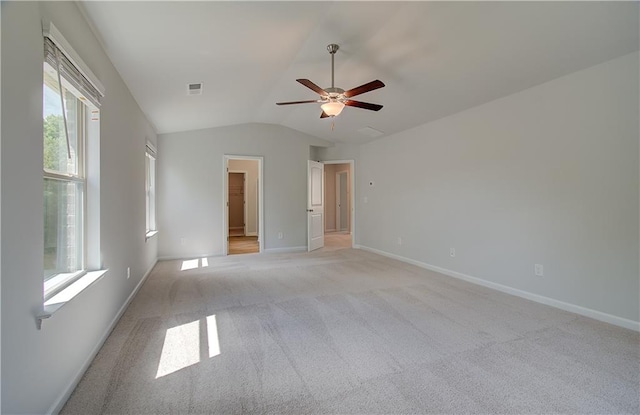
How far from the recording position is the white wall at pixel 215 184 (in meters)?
5.57

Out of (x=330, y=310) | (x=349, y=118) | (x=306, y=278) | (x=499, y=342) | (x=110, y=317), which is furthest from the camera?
(x=349, y=118)

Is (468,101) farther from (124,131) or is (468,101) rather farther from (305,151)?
(124,131)

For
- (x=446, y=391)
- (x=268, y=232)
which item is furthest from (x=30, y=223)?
(x=268, y=232)

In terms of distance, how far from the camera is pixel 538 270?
3.35 metres

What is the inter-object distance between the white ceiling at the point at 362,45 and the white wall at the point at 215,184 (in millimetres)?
1601

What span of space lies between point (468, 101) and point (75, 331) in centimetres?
457

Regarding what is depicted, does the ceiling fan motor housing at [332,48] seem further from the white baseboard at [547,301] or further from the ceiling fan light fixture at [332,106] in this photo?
the white baseboard at [547,301]

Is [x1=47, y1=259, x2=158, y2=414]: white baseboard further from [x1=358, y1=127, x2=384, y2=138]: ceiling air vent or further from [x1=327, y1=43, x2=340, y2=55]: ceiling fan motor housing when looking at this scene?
[x1=358, y1=127, x2=384, y2=138]: ceiling air vent

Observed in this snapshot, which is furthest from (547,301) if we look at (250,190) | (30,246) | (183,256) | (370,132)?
(250,190)

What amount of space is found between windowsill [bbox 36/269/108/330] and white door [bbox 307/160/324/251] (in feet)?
14.6

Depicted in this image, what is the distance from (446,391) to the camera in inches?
70.4

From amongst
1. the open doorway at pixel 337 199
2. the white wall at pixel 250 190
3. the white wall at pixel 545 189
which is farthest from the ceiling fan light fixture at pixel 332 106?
the open doorway at pixel 337 199

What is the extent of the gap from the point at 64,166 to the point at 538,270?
451 cm

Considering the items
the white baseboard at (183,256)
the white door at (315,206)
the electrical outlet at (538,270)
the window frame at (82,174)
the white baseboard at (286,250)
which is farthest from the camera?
the white door at (315,206)
